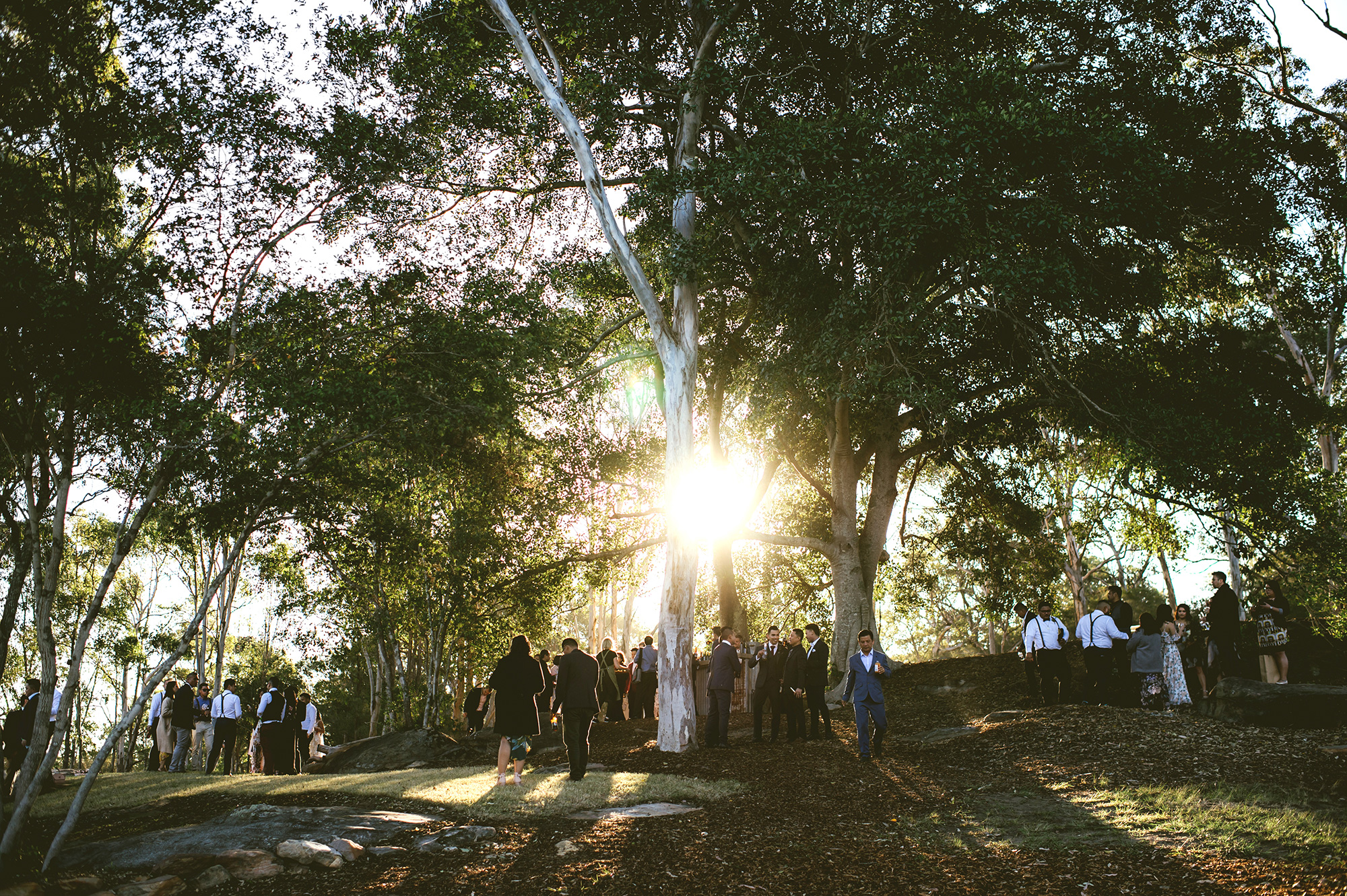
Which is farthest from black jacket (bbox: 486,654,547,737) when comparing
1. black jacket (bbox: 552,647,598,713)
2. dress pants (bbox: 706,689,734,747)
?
dress pants (bbox: 706,689,734,747)

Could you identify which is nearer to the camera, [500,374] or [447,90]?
[500,374]

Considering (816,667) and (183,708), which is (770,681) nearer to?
(816,667)

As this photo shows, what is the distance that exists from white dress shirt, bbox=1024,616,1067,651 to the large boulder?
2660 millimetres

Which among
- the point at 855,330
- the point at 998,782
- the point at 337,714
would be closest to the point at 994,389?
the point at 855,330

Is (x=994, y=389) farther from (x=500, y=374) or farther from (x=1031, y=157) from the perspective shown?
(x=500, y=374)

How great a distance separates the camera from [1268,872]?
513 cm

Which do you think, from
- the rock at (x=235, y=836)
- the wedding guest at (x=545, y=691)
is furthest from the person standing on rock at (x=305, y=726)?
the rock at (x=235, y=836)

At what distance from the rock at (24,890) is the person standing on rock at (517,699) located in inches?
175

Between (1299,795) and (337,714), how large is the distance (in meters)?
34.7

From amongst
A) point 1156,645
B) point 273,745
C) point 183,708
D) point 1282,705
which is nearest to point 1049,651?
point 1156,645

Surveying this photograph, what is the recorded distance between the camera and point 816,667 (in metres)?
12.0

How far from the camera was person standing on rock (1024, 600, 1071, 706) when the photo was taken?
12.9 meters

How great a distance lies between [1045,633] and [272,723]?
43.8ft

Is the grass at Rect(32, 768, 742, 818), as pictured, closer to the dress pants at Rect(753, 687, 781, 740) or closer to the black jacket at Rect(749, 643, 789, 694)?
the dress pants at Rect(753, 687, 781, 740)
